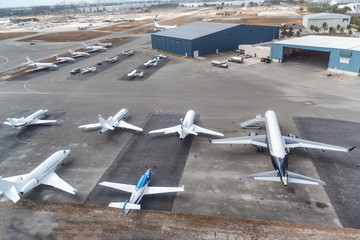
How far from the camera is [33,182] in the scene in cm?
2941

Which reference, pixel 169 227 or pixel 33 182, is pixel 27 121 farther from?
pixel 169 227

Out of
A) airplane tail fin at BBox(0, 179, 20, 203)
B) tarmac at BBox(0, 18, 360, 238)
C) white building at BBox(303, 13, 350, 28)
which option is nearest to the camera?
airplane tail fin at BBox(0, 179, 20, 203)

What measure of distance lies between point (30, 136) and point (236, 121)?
38810 mm

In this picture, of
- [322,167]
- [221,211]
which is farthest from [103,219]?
[322,167]

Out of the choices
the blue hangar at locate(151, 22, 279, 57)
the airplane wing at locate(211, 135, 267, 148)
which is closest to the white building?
the blue hangar at locate(151, 22, 279, 57)

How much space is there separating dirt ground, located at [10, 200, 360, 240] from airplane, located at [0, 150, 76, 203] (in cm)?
388

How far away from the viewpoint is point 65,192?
3036 cm

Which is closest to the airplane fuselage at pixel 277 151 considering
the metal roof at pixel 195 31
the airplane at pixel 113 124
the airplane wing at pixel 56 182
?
the airplane at pixel 113 124

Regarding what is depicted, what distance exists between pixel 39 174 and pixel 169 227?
61.2 feet

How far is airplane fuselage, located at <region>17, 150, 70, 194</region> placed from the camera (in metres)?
28.8

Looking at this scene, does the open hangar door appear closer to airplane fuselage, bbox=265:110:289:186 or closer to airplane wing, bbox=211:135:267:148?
airplane wing, bbox=211:135:267:148

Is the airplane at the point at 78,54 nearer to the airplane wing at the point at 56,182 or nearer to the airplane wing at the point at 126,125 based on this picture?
the airplane wing at the point at 126,125

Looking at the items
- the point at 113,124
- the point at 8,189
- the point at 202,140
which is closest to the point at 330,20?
the point at 202,140

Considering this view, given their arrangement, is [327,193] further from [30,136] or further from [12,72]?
[12,72]
